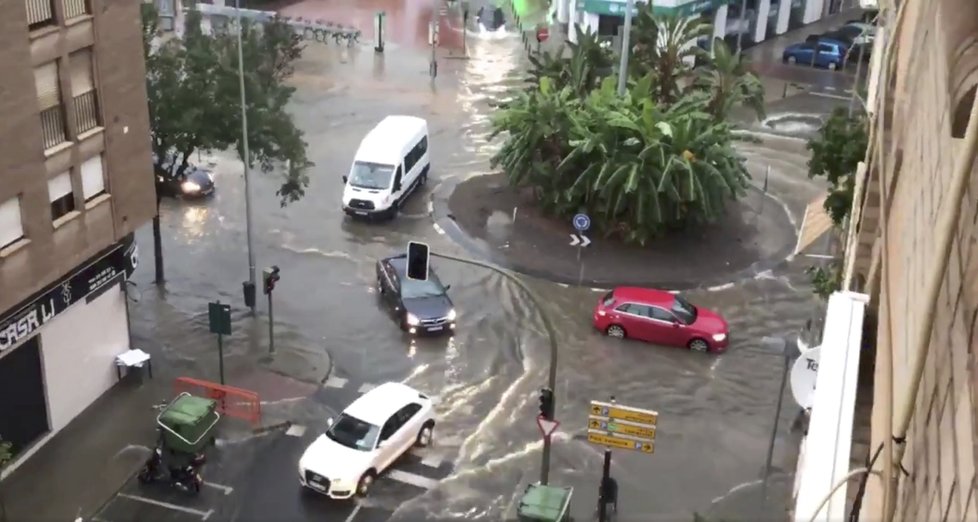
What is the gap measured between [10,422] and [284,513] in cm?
555

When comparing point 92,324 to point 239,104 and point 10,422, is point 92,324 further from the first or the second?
point 239,104

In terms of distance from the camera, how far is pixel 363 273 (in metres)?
29.0

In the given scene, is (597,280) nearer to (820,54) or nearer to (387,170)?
(387,170)

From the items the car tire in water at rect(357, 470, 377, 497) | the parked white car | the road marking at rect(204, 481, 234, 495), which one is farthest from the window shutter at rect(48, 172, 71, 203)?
the car tire in water at rect(357, 470, 377, 497)

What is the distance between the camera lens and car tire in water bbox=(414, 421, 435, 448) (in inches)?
850

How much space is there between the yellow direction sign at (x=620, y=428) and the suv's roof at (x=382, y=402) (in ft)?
16.7

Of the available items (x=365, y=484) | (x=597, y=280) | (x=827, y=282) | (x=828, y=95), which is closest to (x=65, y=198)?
(x=365, y=484)

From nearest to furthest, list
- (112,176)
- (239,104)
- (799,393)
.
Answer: (799,393) → (112,176) → (239,104)

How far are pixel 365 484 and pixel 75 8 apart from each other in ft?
33.3

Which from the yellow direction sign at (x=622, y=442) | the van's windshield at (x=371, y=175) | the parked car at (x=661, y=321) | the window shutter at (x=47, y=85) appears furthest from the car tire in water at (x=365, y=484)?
the van's windshield at (x=371, y=175)

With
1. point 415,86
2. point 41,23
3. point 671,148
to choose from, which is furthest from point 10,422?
point 415,86

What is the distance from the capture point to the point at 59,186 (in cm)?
1972

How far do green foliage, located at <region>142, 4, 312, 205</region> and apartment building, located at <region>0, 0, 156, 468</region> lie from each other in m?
3.43

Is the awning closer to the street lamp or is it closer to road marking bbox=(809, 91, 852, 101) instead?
the street lamp
